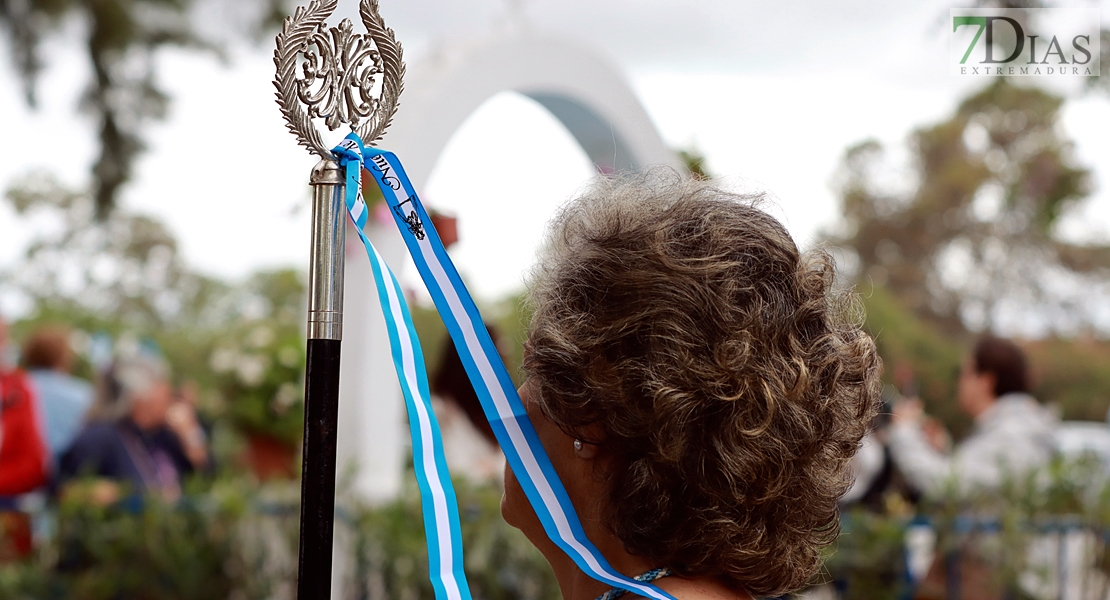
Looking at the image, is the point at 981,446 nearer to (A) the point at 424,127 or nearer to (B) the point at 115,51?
(A) the point at 424,127

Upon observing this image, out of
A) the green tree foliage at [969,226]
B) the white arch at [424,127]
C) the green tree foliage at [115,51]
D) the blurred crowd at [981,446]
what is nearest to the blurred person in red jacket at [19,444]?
the white arch at [424,127]

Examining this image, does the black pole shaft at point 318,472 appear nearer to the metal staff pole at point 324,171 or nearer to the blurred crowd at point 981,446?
the metal staff pole at point 324,171

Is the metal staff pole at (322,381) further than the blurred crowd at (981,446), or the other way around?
the blurred crowd at (981,446)

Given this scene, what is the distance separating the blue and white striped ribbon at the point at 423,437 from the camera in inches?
47.0

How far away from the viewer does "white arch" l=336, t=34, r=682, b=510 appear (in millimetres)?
3184

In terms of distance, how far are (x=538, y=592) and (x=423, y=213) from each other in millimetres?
2650

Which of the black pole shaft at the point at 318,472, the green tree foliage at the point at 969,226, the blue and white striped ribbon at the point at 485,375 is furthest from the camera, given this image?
the green tree foliage at the point at 969,226

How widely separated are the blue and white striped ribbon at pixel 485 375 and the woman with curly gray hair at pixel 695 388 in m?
0.04

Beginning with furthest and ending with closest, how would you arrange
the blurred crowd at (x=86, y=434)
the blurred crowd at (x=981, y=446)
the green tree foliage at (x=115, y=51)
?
the green tree foliage at (x=115, y=51) < the blurred crowd at (x=86, y=434) < the blurred crowd at (x=981, y=446)

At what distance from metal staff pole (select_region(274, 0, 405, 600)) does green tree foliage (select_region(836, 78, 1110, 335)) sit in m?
22.0

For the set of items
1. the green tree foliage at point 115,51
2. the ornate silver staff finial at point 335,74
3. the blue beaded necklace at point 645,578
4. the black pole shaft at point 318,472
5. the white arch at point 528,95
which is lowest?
the blue beaded necklace at point 645,578

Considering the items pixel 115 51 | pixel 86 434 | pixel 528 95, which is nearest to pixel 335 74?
pixel 528 95

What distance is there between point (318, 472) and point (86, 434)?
163 inches

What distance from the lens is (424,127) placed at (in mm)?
3162
